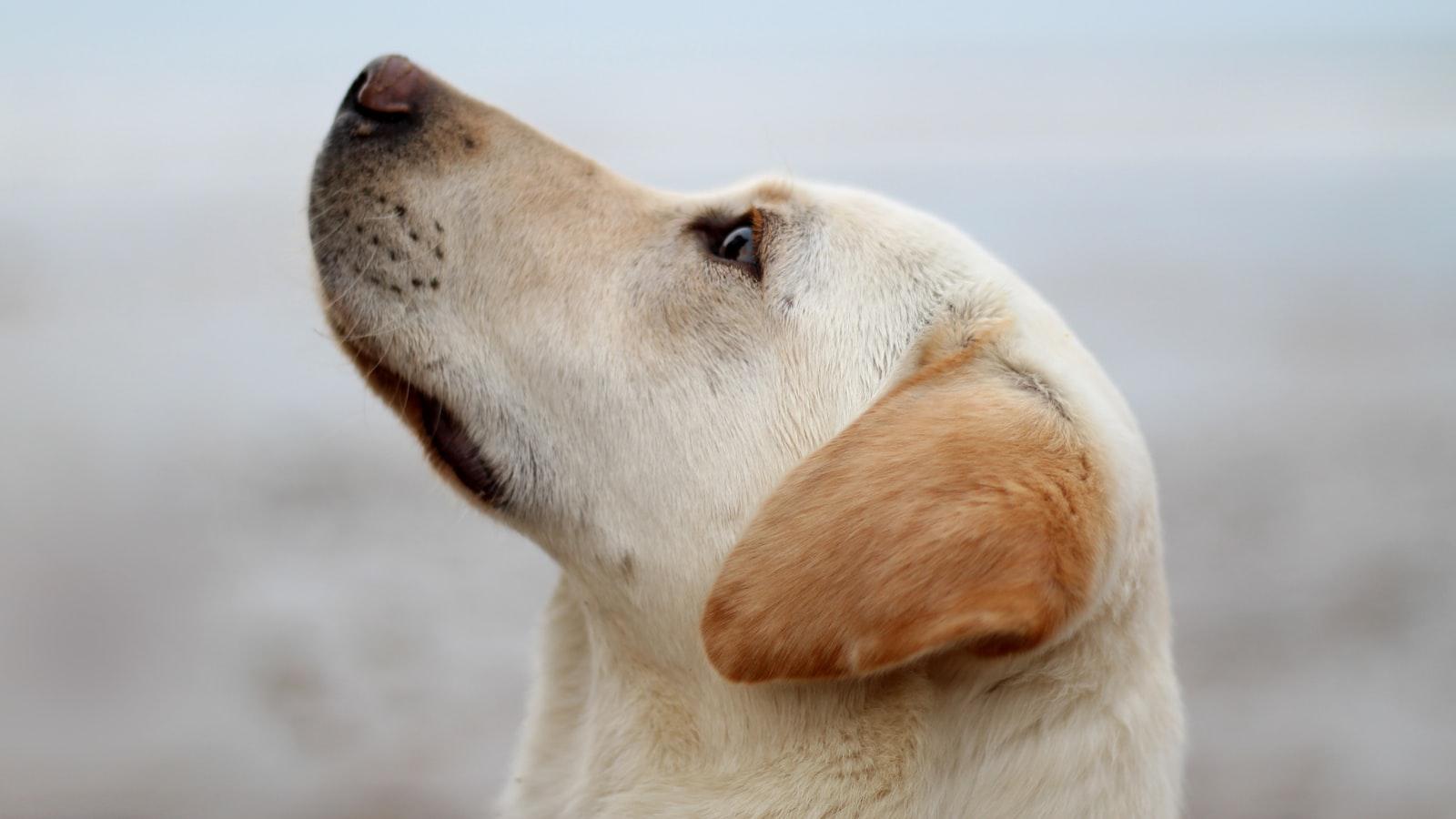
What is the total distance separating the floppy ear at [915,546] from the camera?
5.96 feet

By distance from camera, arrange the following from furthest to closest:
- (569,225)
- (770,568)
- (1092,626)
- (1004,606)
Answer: (569,225), (1092,626), (770,568), (1004,606)

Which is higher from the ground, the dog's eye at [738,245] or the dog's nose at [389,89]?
the dog's nose at [389,89]

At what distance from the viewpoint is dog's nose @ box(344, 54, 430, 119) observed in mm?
2381

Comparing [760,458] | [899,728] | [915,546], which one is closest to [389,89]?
[760,458]

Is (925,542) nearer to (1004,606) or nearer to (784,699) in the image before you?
(1004,606)

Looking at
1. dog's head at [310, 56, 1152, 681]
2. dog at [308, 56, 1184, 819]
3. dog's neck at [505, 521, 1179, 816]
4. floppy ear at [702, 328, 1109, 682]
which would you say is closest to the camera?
floppy ear at [702, 328, 1109, 682]

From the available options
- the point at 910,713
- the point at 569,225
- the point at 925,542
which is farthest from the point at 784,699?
the point at 569,225

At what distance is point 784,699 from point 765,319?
686 mm

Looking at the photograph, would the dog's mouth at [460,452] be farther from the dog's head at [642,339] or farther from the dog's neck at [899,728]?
the dog's neck at [899,728]

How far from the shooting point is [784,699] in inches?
86.4

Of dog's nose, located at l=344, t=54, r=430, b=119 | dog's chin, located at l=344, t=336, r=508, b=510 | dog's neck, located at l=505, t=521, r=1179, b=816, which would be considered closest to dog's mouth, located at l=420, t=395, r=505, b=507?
dog's chin, located at l=344, t=336, r=508, b=510

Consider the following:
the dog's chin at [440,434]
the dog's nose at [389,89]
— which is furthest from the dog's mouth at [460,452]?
the dog's nose at [389,89]

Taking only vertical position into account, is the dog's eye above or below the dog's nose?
below

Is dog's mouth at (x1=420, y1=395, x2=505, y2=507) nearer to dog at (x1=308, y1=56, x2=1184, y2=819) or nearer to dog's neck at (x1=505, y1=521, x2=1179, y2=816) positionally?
dog at (x1=308, y1=56, x2=1184, y2=819)
